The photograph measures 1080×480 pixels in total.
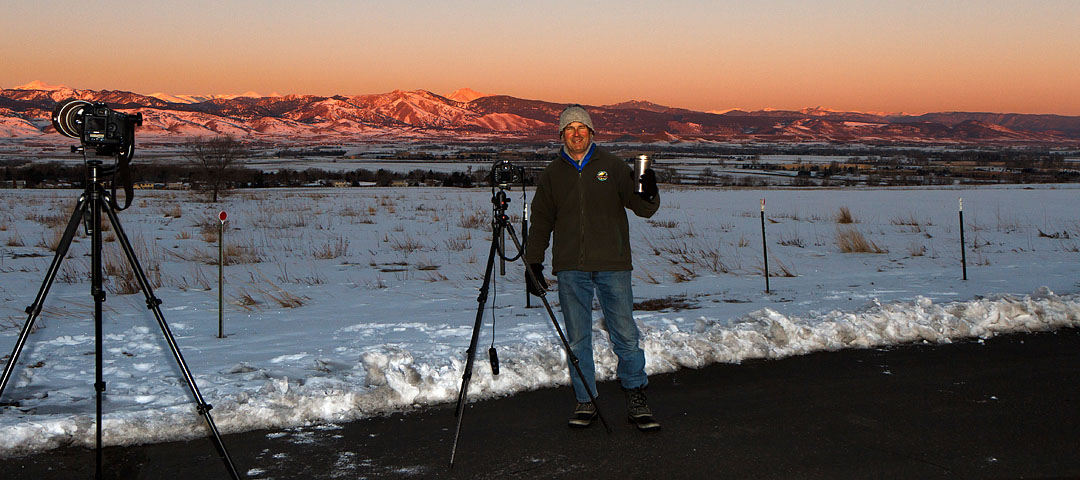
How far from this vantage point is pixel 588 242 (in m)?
4.96

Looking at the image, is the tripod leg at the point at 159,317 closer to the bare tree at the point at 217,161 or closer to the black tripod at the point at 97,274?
the black tripod at the point at 97,274

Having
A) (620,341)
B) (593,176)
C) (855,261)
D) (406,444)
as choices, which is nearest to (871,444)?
(620,341)

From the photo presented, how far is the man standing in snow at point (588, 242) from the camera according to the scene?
493cm

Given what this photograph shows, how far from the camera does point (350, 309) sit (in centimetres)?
987

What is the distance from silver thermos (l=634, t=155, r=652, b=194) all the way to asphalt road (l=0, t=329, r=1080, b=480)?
146 centimetres

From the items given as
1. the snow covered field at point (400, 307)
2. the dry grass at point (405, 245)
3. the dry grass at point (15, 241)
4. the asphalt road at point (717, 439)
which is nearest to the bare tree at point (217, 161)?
the snow covered field at point (400, 307)

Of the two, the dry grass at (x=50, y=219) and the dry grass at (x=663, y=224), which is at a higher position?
the dry grass at (x=50, y=219)

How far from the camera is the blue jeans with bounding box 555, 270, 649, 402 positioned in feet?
16.6

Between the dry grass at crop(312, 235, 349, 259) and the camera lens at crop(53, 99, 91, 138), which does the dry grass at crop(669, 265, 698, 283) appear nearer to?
the dry grass at crop(312, 235, 349, 259)

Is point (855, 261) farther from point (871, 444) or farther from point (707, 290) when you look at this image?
point (871, 444)

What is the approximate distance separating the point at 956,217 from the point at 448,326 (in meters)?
20.1

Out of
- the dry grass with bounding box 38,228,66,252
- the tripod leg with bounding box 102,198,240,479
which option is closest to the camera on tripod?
the tripod leg with bounding box 102,198,240,479

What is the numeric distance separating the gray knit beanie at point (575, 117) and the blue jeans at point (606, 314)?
858 millimetres

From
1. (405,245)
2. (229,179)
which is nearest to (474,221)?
(405,245)
